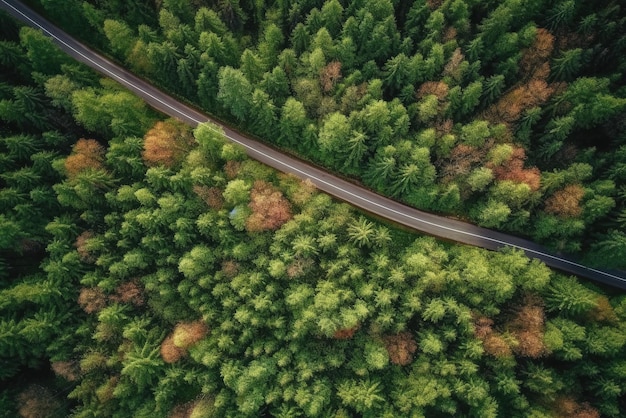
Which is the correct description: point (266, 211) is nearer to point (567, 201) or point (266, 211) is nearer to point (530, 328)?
point (530, 328)

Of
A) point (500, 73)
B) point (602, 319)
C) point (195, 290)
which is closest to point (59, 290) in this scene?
point (195, 290)

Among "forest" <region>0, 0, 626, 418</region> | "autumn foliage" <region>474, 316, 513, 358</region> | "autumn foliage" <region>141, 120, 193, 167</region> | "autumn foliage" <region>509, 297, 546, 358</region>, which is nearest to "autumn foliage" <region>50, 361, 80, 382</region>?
"forest" <region>0, 0, 626, 418</region>

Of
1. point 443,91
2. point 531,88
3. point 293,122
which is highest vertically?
point 531,88

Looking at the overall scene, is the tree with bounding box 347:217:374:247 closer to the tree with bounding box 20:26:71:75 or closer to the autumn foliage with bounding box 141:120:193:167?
the autumn foliage with bounding box 141:120:193:167

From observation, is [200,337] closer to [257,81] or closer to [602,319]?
[257,81]

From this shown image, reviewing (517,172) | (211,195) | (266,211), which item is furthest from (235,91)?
(517,172)

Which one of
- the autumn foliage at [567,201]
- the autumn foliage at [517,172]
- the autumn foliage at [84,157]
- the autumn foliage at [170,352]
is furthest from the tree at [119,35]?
the autumn foliage at [567,201]

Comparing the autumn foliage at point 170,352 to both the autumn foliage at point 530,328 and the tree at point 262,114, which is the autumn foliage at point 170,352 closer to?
the tree at point 262,114
